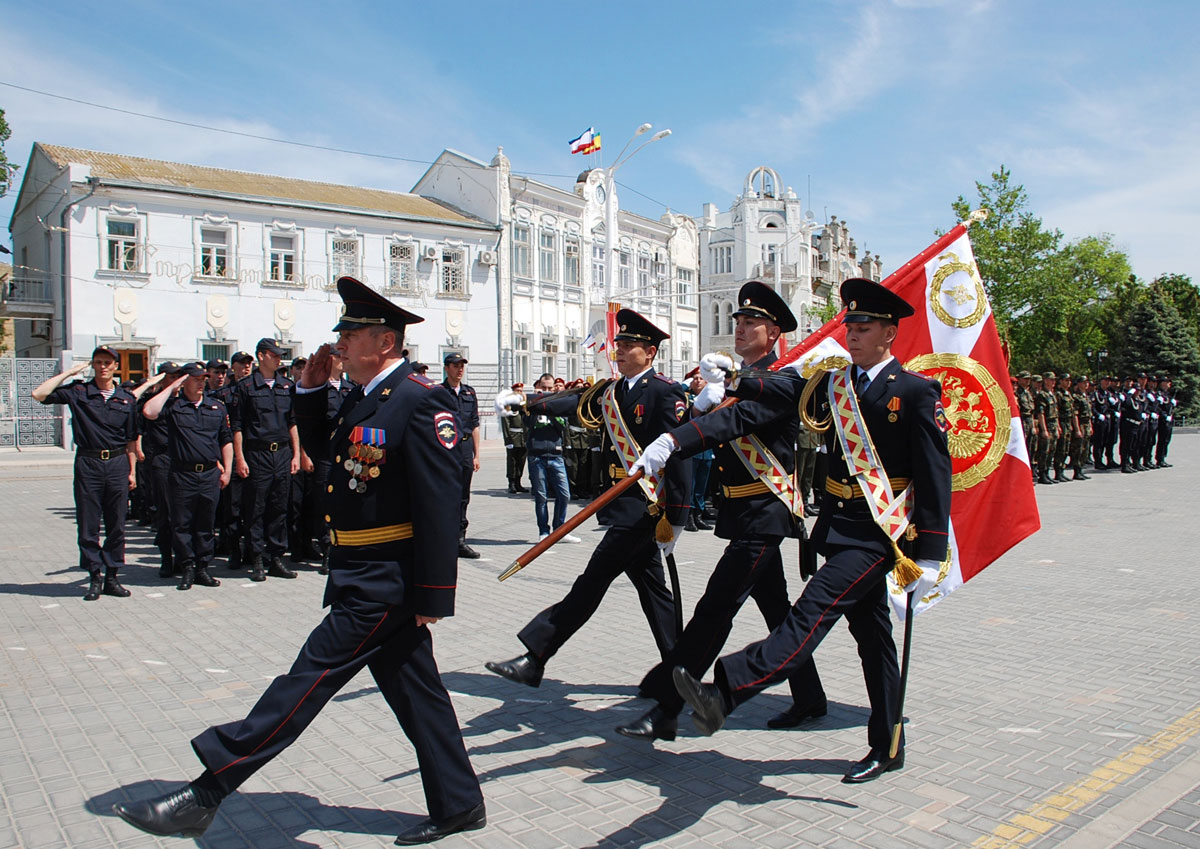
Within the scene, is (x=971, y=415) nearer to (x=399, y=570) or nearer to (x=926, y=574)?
(x=926, y=574)

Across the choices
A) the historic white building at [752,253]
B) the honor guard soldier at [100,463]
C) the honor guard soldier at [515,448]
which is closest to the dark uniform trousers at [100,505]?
the honor guard soldier at [100,463]

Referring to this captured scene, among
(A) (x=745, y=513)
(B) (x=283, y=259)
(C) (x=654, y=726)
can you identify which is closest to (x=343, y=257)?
(B) (x=283, y=259)

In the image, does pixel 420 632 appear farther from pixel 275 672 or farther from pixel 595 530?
pixel 595 530

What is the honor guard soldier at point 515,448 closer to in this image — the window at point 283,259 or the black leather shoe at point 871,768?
the black leather shoe at point 871,768

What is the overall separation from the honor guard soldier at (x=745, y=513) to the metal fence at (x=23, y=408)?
27.4 meters

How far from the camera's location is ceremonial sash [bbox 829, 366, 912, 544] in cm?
410

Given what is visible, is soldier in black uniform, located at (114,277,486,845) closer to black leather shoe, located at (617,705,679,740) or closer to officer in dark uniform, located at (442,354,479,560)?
black leather shoe, located at (617,705,679,740)

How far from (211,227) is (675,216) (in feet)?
87.3

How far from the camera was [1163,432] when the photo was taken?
22.0m

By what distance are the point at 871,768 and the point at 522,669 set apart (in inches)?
74.0

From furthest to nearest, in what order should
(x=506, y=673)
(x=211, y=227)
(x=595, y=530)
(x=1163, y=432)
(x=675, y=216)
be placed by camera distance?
(x=675, y=216), (x=211, y=227), (x=1163, y=432), (x=595, y=530), (x=506, y=673)

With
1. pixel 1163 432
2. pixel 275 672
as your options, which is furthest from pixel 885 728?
pixel 1163 432

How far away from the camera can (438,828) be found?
3.54 m

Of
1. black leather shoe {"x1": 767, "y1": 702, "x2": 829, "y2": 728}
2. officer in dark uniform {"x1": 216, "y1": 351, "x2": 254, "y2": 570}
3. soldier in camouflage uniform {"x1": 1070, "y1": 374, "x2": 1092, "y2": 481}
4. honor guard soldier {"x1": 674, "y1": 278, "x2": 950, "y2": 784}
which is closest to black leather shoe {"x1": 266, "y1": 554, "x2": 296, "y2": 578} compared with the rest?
officer in dark uniform {"x1": 216, "y1": 351, "x2": 254, "y2": 570}
